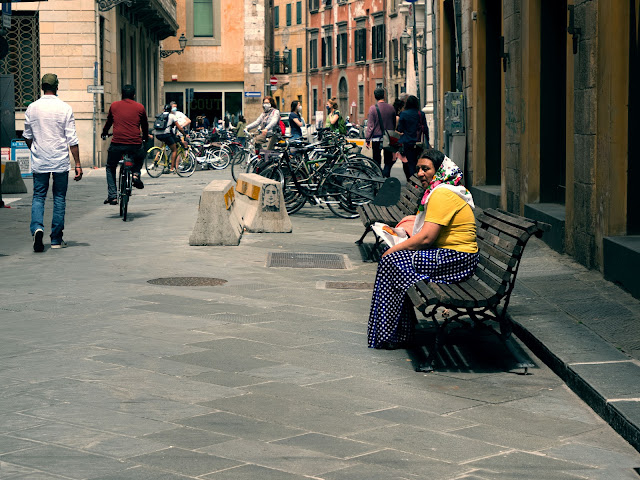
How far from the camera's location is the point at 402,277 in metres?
6.84

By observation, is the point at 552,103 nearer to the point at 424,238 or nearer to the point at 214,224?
the point at 214,224

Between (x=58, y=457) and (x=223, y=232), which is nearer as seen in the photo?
(x=58, y=457)

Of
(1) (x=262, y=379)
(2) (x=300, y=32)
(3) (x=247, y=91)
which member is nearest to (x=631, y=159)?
(1) (x=262, y=379)

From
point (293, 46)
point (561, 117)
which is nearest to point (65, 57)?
point (561, 117)

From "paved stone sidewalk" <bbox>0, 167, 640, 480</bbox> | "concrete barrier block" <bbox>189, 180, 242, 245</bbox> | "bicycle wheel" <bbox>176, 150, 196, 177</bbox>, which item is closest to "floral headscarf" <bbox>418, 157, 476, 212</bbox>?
"paved stone sidewalk" <bbox>0, 167, 640, 480</bbox>

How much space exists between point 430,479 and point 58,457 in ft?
5.03

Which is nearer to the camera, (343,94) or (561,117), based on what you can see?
(561,117)

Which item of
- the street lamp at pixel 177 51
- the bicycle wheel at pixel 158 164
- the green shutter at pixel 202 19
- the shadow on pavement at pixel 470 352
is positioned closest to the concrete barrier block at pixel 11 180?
the bicycle wheel at pixel 158 164

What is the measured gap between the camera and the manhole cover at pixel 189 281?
31.3 ft

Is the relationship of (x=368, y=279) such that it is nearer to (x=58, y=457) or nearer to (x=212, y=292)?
(x=212, y=292)

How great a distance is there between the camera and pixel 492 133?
16.9 metres

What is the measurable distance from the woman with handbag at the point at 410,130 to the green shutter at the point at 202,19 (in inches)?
1446

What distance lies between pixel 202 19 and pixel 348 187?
39239mm

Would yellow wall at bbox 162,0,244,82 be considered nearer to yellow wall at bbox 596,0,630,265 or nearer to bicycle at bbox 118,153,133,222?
bicycle at bbox 118,153,133,222
